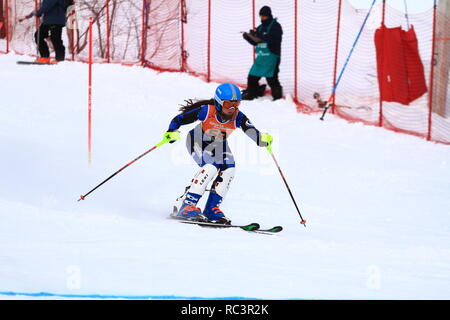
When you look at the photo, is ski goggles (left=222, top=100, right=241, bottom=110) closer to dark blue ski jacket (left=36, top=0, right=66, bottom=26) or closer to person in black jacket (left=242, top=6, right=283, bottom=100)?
person in black jacket (left=242, top=6, right=283, bottom=100)

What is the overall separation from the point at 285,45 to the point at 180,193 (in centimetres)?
797

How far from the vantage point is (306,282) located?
4895 mm

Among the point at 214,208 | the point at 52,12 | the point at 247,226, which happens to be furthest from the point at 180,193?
Answer: the point at 52,12

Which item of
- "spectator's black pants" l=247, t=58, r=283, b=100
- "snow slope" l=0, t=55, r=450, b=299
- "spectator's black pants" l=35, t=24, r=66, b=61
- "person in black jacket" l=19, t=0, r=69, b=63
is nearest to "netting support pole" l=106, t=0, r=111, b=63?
"snow slope" l=0, t=55, r=450, b=299

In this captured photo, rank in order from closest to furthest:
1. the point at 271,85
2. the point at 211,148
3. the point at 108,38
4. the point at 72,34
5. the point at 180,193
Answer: the point at 211,148 → the point at 180,193 → the point at 271,85 → the point at 108,38 → the point at 72,34

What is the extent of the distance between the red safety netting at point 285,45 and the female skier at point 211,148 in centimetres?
697

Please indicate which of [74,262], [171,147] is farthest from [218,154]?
[171,147]

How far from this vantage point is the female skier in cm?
721

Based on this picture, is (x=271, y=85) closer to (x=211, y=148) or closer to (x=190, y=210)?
(x=211, y=148)

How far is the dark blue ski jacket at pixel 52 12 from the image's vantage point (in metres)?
13.9

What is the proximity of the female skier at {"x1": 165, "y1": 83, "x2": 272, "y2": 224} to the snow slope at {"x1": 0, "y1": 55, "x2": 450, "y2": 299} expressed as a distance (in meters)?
0.41

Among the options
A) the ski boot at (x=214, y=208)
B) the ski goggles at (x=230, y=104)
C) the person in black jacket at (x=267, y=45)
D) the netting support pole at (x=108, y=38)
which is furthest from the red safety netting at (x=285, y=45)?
the ski goggles at (x=230, y=104)

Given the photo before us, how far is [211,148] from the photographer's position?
7.36 meters

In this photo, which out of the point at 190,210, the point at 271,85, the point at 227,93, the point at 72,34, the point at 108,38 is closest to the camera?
the point at 227,93
